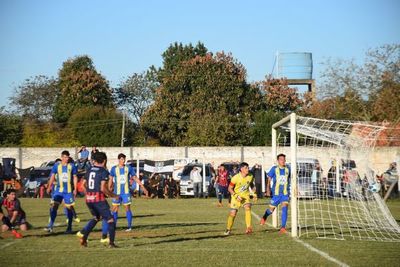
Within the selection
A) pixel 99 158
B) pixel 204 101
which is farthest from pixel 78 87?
pixel 99 158

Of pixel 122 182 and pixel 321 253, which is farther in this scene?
pixel 122 182

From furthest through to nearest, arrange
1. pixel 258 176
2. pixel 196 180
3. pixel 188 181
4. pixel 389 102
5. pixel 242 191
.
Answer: pixel 389 102
pixel 188 181
pixel 196 180
pixel 258 176
pixel 242 191

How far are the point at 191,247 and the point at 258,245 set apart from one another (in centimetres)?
151

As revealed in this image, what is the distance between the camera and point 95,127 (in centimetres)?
6662

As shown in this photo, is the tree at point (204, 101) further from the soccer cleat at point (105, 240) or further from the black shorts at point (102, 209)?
the black shorts at point (102, 209)

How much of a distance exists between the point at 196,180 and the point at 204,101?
25.4 metres

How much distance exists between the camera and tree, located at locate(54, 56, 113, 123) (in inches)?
2832

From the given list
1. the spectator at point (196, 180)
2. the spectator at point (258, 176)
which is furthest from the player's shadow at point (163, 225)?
the spectator at point (196, 180)

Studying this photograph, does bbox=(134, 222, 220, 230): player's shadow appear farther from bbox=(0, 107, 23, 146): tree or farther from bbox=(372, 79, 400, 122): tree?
bbox=(0, 107, 23, 146): tree

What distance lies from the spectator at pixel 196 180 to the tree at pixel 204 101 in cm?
2156

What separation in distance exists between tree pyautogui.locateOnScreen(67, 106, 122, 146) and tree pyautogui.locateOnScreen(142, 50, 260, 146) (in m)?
3.35

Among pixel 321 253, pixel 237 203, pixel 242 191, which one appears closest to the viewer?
pixel 321 253

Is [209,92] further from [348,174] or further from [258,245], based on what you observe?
[258,245]

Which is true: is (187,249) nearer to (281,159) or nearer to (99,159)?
(99,159)
